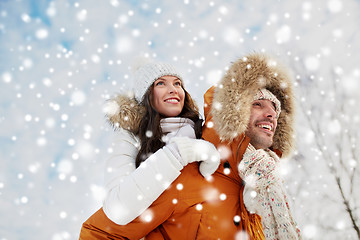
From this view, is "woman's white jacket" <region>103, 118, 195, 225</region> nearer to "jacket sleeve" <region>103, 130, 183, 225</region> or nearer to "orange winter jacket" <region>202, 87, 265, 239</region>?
"jacket sleeve" <region>103, 130, 183, 225</region>

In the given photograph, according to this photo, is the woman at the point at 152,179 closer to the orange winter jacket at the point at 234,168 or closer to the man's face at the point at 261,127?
the orange winter jacket at the point at 234,168

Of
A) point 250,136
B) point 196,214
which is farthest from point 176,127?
point 196,214

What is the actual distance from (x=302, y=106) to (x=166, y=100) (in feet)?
18.7

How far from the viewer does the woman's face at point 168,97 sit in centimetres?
242

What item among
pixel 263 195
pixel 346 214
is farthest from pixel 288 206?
pixel 346 214

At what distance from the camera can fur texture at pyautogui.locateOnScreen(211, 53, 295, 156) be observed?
6.50 feet

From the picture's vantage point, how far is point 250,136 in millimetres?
2250

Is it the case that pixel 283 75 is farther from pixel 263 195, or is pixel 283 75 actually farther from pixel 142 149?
pixel 142 149

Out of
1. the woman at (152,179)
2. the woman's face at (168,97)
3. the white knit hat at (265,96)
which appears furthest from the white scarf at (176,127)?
the white knit hat at (265,96)

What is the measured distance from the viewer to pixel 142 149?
2.18m

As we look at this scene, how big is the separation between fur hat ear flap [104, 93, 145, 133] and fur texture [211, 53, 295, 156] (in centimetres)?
72

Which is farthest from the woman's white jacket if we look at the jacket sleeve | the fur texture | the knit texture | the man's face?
the knit texture

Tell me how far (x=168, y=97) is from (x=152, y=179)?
91cm

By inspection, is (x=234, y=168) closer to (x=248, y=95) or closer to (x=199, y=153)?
(x=199, y=153)
